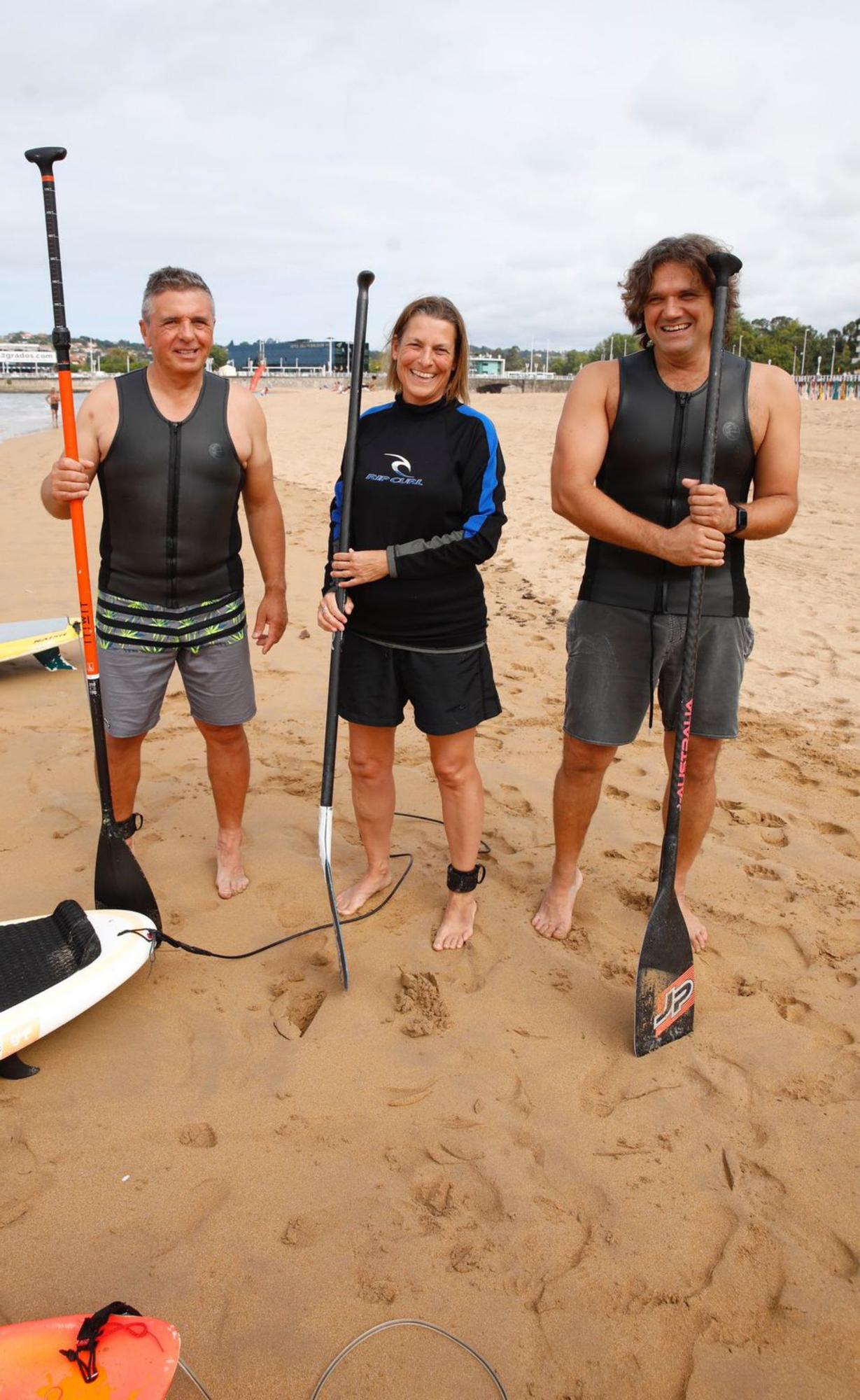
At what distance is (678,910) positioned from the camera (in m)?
2.79

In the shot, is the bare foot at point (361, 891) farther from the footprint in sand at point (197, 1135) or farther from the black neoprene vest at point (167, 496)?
the black neoprene vest at point (167, 496)

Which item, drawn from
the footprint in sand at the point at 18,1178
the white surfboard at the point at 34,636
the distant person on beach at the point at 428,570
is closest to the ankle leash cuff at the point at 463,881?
the distant person on beach at the point at 428,570

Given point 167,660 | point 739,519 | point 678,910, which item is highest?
point 739,519

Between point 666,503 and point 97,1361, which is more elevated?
point 666,503

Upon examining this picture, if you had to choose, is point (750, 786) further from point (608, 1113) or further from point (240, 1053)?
point (240, 1053)

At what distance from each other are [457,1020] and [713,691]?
1324 millimetres

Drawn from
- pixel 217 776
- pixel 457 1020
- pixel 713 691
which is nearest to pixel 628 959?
pixel 457 1020

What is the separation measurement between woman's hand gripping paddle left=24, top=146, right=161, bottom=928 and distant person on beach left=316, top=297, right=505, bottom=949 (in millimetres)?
814

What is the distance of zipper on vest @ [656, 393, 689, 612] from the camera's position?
2809 millimetres

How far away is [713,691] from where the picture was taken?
2998 mm

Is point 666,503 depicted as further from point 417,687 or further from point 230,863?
point 230,863

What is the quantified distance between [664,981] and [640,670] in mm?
980

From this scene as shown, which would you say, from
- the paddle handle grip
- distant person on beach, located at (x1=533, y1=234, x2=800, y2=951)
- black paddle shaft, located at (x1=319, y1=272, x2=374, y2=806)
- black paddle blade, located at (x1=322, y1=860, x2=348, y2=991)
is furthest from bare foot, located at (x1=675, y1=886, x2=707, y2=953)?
the paddle handle grip

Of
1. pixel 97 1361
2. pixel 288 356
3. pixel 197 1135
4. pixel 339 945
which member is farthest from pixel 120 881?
pixel 288 356
